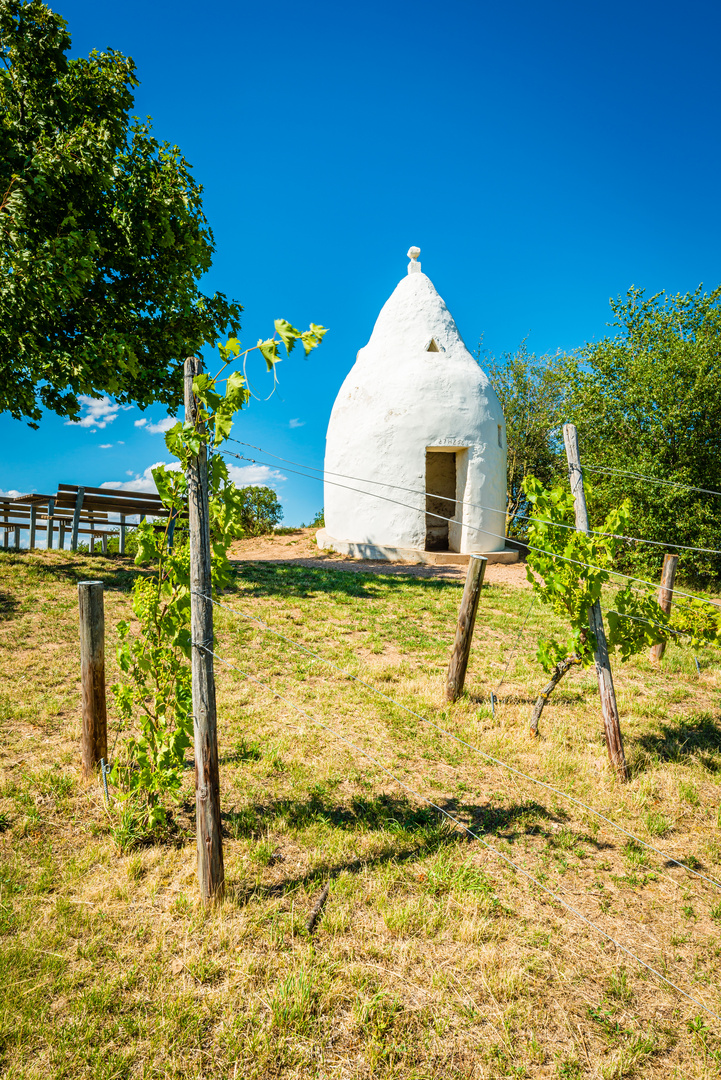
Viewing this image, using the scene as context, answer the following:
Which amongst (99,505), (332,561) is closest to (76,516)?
(99,505)

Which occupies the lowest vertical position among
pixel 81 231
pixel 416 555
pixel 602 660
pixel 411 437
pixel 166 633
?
pixel 602 660

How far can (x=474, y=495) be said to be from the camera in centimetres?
1570

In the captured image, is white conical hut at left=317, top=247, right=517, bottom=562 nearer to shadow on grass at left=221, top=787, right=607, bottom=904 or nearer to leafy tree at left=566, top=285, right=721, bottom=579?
leafy tree at left=566, top=285, right=721, bottom=579

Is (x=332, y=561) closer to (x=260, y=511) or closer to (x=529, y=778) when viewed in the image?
(x=260, y=511)

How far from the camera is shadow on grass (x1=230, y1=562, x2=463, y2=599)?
10.6m

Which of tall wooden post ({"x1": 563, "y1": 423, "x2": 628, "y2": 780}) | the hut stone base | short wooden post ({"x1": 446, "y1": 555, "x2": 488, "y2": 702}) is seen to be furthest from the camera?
the hut stone base

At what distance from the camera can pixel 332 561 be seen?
15.0m

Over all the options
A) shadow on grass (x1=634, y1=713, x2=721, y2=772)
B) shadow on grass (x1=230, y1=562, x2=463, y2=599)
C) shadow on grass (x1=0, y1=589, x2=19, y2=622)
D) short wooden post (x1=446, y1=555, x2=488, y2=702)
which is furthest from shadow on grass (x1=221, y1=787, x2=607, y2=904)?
shadow on grass (x1=230, y1=562, x2=463, y2=599)

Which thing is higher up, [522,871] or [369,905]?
[522,871]

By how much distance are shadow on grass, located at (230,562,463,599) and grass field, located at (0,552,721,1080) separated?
15.4 ft

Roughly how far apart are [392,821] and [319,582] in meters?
7.98

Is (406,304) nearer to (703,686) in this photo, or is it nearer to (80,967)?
(703,686)

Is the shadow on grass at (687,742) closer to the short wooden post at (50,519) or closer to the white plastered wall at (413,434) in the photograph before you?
the white plastered wall at (413,434)

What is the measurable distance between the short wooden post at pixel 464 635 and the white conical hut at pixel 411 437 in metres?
8.95
